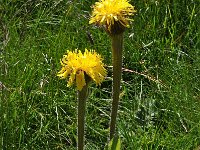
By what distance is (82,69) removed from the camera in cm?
114

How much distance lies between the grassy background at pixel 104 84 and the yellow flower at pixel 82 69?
39 cm

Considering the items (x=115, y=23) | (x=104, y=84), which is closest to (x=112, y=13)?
(x=115, y=23)

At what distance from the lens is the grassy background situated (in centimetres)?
173

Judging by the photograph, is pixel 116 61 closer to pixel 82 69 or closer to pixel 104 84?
pixel 82 69

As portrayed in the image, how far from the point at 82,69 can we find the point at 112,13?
0.52 feet

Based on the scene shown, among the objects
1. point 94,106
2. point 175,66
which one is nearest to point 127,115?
point 94,106

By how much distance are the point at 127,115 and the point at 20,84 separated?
45 cm

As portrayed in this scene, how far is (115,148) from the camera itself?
124 cm

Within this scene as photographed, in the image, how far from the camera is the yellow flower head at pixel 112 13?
1138 mm

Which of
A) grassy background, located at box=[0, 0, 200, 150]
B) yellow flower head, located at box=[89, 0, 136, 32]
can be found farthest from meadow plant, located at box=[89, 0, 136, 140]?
grassy background, located at box=[0, 0, 200, 150]

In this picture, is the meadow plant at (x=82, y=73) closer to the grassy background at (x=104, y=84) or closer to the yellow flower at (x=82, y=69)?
the yellow flower at (x=82, y=69)

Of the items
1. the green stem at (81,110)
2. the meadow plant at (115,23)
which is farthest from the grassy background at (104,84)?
the meadow plant at (115,23)

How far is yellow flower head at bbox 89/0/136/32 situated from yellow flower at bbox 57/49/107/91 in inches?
3.9

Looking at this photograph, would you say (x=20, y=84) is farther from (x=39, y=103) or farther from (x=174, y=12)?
(x=174, y=12)
